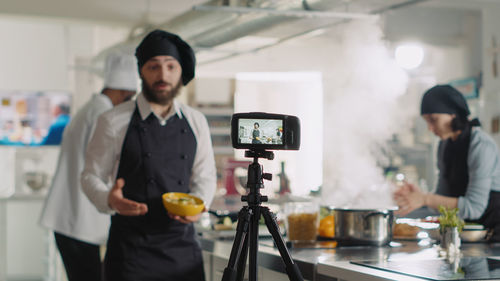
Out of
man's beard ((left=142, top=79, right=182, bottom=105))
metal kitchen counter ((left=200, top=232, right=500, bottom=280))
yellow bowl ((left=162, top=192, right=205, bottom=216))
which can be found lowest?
metal kitchen counter ((left=200, top=232, right=500, bottom=280))

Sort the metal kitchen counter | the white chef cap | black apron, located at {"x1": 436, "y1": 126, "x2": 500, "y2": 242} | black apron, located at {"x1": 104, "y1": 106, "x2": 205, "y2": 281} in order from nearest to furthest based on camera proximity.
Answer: the metal kitchen counter
black apron, located at {"x1": 104, "y1": 106, "x2": 205, "y2": 281}
black apron, located at {"x1": 436, "y1": 126, "x2": 500, "y2": 242}
the white chef cap

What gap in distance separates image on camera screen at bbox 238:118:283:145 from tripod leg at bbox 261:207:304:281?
18 centimetres

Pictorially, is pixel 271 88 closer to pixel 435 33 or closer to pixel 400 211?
pixel 435 33

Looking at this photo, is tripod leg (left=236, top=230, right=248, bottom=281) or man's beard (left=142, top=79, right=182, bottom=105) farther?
man's beard (left=142, top=79, right=182, bottom=105)

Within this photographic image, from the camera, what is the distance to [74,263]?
3109 mm

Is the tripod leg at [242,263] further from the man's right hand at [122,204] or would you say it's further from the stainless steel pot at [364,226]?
the stainless steel pot at [364,226]

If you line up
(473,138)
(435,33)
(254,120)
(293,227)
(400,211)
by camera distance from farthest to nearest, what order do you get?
(435,33) → (473,138) → (400,211) → (293,227) → (254,120)

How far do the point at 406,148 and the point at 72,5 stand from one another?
→ 4.24 meters

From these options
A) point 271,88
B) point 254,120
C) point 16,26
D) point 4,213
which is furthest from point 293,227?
point 271,88

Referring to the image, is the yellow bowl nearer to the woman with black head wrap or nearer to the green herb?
the green herb

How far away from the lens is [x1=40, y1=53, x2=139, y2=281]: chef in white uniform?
312 cm

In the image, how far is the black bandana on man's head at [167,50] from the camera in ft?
7.40

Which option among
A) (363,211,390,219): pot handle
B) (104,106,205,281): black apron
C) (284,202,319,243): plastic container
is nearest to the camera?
(104,106,205,281): black apron

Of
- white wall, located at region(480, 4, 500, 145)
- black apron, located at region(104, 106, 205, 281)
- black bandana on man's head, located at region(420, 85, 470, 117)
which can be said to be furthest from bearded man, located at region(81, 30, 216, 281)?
white wall, located at region(480, 4, 500, 145)
